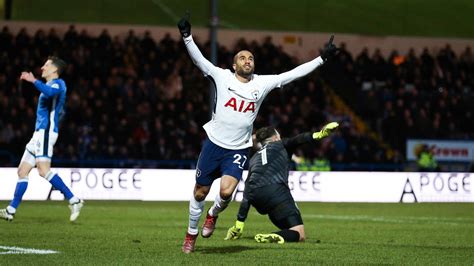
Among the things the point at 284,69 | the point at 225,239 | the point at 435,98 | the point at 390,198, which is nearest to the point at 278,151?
the point at 225,239

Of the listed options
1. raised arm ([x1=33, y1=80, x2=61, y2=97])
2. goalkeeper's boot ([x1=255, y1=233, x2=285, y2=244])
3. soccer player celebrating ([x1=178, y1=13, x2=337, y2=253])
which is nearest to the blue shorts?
soccer player celebrating ([x1=178, y1=13, x2=337, y2=253])

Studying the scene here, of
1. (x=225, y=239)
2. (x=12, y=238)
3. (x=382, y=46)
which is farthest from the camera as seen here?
(x=382, y=46)

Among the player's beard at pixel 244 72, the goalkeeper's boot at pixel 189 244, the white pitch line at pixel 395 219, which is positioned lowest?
the white pitch line at pixel 395 219

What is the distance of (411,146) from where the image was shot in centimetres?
3219

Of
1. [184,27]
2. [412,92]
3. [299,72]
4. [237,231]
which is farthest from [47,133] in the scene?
[412,92]

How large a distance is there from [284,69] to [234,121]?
21.0m

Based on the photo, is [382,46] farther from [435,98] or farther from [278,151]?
[278,151]

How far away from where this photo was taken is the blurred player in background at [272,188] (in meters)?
13.4

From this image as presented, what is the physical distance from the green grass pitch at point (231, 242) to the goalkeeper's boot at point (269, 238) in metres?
0.17

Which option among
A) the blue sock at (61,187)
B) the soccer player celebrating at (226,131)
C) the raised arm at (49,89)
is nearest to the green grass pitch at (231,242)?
the blue sock at (61,187)

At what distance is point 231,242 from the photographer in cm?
1319

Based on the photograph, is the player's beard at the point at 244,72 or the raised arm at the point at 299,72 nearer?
the player's beard at the point at 244,72

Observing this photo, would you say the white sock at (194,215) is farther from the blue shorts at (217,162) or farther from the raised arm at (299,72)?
the raised arm at (299,72)

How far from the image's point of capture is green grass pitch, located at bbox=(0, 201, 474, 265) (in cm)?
1088
